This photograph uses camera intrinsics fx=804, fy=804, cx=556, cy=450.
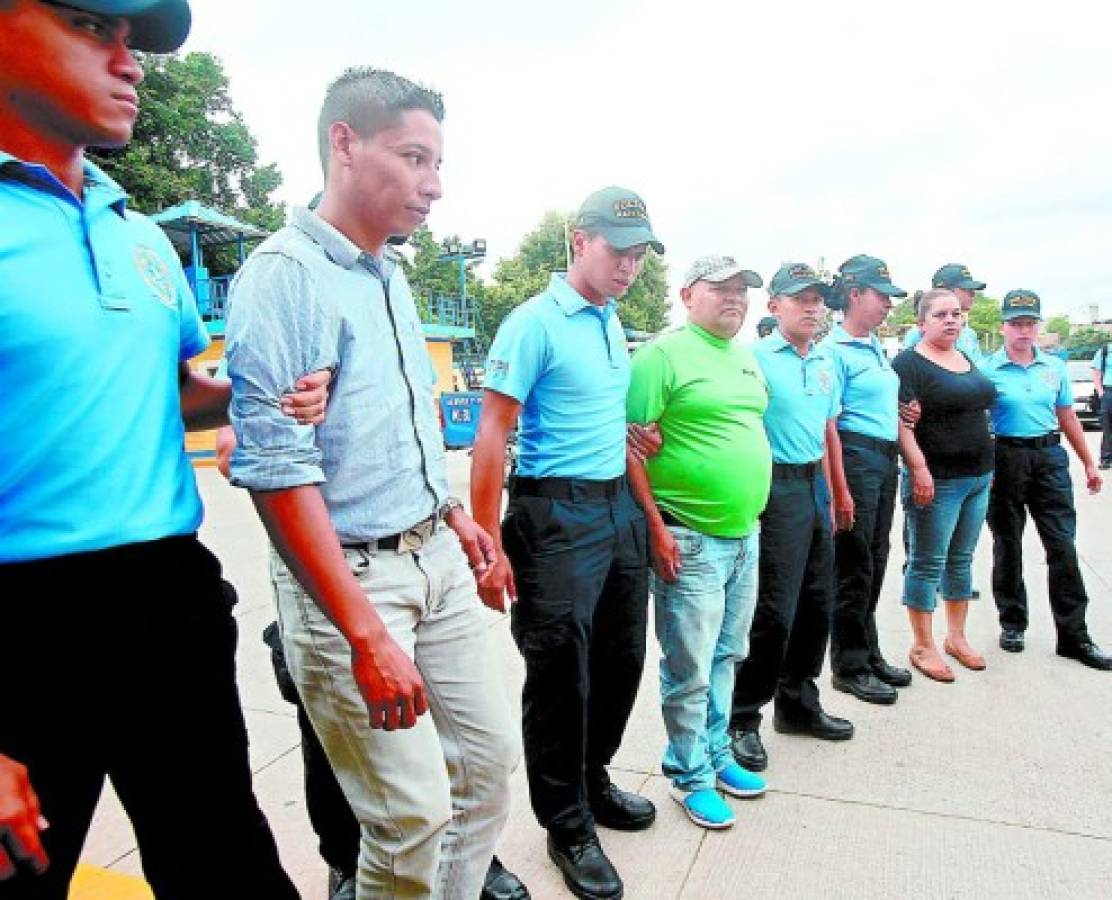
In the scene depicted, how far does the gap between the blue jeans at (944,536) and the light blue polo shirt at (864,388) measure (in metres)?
0.48

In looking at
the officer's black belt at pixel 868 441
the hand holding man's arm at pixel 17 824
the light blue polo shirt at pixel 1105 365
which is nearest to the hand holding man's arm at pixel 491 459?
the hand holding man's arm at pixel 17 824

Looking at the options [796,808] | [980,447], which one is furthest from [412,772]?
[980,447]

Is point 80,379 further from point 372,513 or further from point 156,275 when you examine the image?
point 372,513

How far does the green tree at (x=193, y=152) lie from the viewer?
76.3 feet

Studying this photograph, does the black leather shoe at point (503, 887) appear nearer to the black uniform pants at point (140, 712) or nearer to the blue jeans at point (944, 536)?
the black uniform pants at point (140, 712)

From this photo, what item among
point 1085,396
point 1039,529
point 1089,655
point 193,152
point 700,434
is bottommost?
point 1085,396

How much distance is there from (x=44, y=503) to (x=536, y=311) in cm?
150

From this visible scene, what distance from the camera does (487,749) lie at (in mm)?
1842

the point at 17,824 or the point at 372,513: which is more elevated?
the point at 372,513

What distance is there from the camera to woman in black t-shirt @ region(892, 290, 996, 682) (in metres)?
3.99

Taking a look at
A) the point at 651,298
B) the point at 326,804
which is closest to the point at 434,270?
the point at 651,298

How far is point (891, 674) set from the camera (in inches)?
155

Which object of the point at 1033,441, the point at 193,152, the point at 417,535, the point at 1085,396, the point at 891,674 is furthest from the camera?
the point at 193,152

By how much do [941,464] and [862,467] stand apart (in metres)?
0.55
